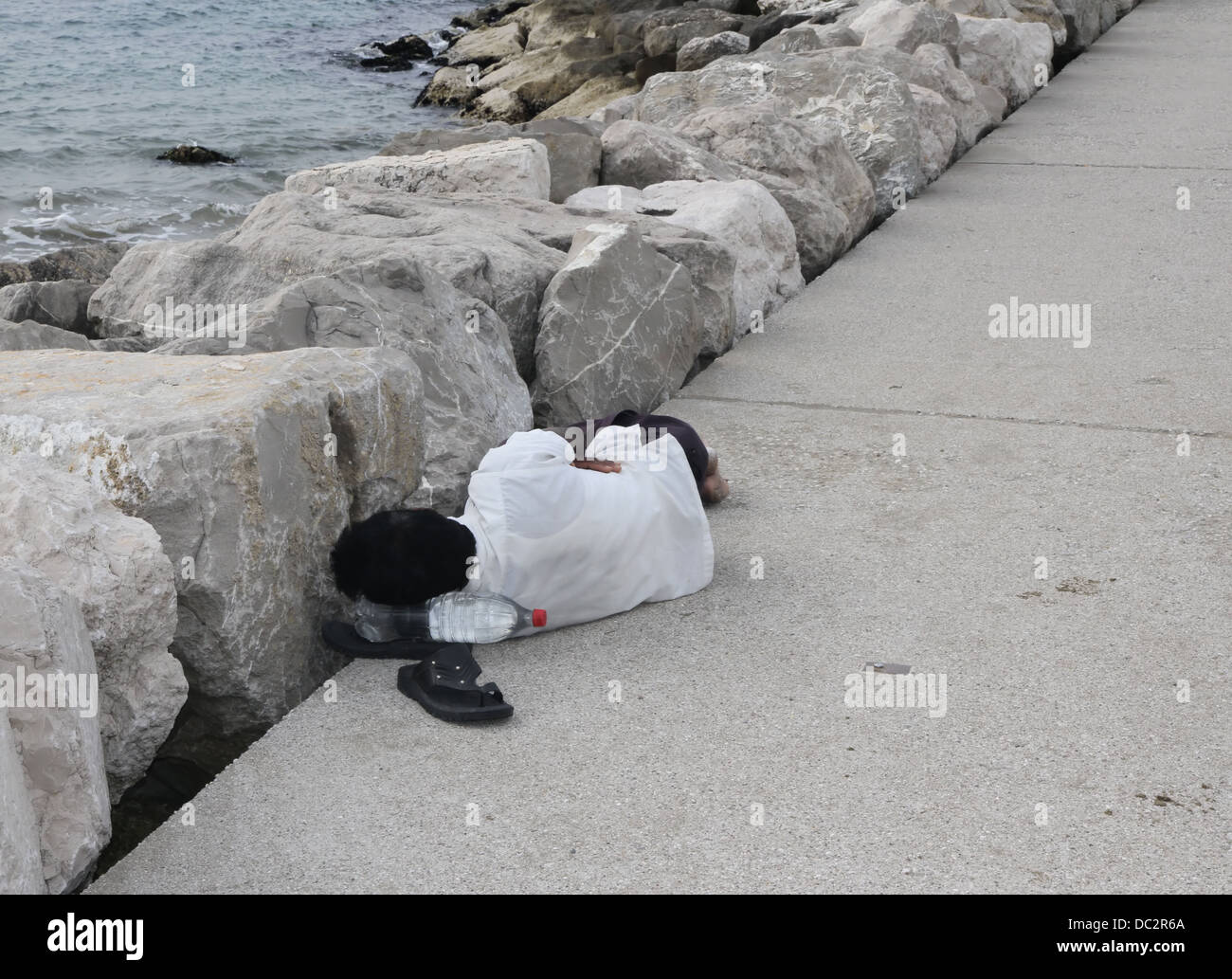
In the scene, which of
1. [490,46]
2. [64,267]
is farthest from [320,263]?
[490,46]

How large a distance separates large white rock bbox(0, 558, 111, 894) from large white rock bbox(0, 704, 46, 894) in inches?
1.6

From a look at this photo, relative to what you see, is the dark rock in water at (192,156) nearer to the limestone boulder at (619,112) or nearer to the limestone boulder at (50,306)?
the limestone boulder at (619,112)

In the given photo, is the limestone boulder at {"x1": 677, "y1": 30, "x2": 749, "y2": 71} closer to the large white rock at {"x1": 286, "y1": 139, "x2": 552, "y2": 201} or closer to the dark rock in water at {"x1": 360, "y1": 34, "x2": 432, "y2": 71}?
the large white rock at {"x1": 286, "y1": 139, "x2": 552, "y2": 201}

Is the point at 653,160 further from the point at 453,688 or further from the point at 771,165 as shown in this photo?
the point at 453,688

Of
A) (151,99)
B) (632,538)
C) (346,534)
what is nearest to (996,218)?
(632,538)

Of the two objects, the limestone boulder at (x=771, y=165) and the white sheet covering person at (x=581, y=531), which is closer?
the white sheet covering person at (x=581, y=531)

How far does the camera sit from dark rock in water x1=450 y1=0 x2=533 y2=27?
2744 cm

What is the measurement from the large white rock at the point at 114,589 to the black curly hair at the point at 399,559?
0.45m

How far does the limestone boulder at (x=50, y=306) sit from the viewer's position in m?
5.15

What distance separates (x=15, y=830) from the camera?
215 cm

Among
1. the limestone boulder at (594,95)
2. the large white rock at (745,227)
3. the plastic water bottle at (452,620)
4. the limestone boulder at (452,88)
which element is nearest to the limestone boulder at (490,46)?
the limestone boulder at (452,88)

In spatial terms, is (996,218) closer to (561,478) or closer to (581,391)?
(581,391)

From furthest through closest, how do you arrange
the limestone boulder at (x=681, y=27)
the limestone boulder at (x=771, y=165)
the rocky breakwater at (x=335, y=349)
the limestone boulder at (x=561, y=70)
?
the limestone boulder at (x=561, y=70) < the limestone boulder at (x=681, y=27) < the limestone boulder at (x=771, y=165) < the rocky breakwater at (x=335, y=349)

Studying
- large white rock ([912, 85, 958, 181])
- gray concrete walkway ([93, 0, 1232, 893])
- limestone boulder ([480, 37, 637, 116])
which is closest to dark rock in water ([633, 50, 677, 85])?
limestone boulder ([480, 37, 637, 116])
